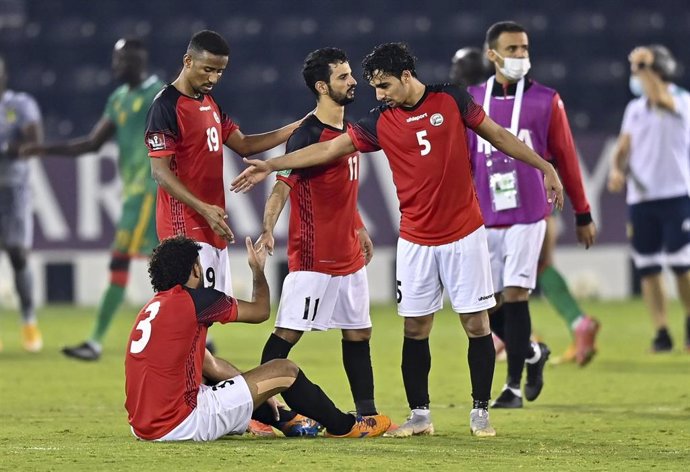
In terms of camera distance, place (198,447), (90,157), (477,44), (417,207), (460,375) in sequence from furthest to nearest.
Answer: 1. (477,44)
2. (90,157)
3. (460,375)
4. (417,207)
5. (198,447)

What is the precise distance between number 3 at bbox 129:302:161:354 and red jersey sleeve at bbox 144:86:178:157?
2.91ft

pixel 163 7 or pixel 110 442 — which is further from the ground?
pixel 163 7

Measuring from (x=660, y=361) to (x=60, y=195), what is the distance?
7088mm

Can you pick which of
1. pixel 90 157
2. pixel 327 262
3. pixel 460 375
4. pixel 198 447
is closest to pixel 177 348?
pixel 198 447

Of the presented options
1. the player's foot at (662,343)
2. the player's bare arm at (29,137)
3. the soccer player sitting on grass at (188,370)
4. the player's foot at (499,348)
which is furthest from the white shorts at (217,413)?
the player's bare arm at (29,137)

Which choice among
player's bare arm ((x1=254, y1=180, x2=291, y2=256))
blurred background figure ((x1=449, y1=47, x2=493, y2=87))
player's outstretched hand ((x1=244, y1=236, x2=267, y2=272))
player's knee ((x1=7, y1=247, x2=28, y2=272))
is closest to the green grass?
player's knee ((x1=7, y1=247, x2=28, y2=272))

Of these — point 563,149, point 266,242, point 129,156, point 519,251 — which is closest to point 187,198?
point 266,242

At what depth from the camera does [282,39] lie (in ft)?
57.5

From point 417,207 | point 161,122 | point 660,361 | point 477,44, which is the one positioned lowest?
point 660,361

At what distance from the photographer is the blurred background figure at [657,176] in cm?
1116

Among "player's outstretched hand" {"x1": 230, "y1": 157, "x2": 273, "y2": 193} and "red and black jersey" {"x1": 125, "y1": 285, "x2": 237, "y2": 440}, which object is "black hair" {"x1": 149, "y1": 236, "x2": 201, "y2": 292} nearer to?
"red and black jersey" {"x1": 125, "y1": 285, "x2": 237, "y2": 440}

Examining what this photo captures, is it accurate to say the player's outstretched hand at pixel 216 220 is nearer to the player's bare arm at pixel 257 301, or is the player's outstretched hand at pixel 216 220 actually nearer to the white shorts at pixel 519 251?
the player's bare arm at pixel 257 301

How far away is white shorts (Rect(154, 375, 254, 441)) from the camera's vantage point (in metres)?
6.39

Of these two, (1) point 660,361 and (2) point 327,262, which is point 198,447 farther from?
(1) point 660,361
